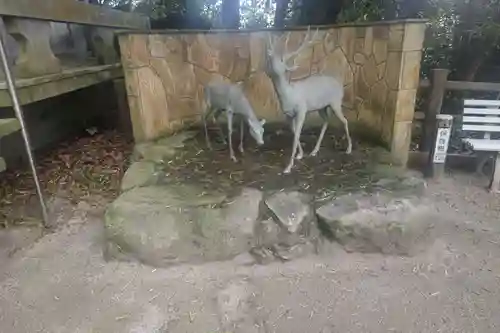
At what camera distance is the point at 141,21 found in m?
5.23

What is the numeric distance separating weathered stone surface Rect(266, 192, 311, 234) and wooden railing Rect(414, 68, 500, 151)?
1726mm

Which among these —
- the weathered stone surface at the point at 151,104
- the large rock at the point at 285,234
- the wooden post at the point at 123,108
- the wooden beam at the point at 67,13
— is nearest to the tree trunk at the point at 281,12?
the wooden beam at the point at 67,13

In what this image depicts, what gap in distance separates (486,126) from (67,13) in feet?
11.9

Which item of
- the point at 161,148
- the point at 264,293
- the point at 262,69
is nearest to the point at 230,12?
the point at 262,69

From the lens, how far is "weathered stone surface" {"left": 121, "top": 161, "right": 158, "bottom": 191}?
2779mm

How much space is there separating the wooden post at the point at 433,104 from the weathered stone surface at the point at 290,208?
1.65 m

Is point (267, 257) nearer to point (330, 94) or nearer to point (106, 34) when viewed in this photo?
point (330, 94)

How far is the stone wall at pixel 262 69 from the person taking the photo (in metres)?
3.14

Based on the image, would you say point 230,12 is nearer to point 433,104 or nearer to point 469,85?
point 433,104

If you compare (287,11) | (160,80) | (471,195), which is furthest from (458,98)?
(160,80)

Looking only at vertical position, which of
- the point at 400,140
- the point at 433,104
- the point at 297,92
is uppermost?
the point at 297,92

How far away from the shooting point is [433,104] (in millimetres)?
3504

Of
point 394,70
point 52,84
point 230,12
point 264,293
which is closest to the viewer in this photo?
Answer: point 264,293

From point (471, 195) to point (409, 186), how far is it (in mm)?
991
